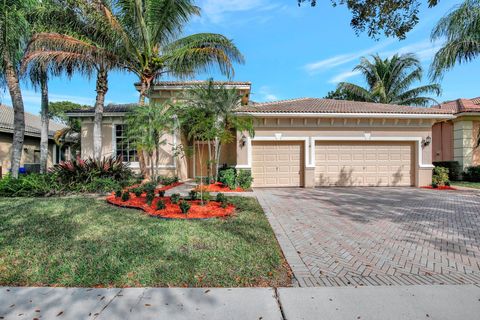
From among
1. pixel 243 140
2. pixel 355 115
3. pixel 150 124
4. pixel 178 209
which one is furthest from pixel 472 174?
pixel 150 124

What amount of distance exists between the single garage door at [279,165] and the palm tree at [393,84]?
1442cm

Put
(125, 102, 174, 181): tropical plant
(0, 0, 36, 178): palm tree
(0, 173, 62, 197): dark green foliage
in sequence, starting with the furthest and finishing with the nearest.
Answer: (125, 102, 174, 181): tropical plant
(0, 0, 36, 178): palm tree
(0, 173, 62, 197): dark green foliage

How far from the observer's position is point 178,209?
6.65 meters

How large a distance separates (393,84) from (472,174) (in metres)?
11.5

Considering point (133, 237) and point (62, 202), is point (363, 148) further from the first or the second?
point (62, 202)

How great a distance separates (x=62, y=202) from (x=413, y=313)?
28.4ft

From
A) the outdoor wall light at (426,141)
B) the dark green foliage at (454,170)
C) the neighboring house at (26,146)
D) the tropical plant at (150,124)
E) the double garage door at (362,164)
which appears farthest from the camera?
the neighboring house at (26,146)

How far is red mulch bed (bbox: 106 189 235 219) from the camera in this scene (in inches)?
242

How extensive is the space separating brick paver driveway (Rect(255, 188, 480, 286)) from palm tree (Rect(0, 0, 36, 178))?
10.2 metres

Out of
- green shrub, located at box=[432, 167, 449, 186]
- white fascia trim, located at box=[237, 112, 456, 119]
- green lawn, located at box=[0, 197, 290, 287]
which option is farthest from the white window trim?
green lawn, located at box=[0, 197, 290, 287]

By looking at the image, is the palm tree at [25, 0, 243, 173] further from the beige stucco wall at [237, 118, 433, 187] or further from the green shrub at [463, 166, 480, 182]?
the green shrub at [463, 166, 480, 182]

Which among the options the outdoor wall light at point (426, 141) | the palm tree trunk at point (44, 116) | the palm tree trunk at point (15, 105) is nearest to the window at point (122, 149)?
the palm tree trunk at point (44, 116)

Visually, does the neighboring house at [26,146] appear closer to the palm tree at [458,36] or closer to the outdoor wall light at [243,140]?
the outdoor wall light at [243,140]

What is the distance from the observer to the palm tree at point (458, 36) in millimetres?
9475
